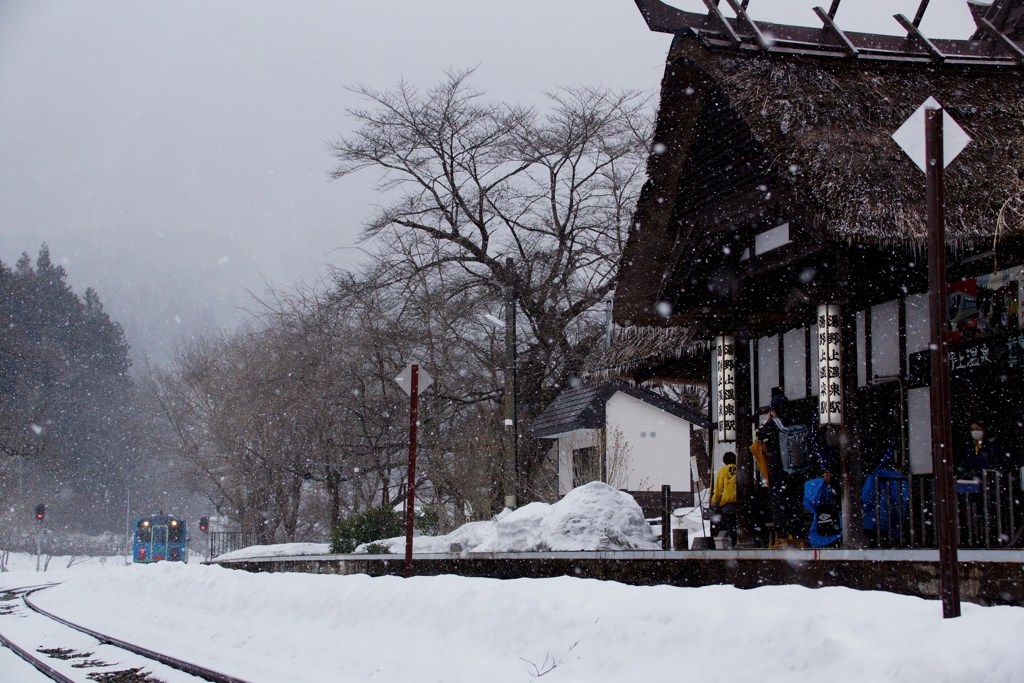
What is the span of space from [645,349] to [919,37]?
578cm

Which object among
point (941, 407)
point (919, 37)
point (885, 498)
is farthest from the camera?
point (919, 37)

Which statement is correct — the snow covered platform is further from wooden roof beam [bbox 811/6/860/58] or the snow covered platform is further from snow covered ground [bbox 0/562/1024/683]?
wooden roof beam [bbox 811/6/860/58]

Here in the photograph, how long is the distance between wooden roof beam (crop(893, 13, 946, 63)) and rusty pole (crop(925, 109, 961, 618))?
7.53m

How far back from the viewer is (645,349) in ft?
48.4

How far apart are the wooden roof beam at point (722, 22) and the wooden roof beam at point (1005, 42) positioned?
136 inches

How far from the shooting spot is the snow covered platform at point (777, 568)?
600cm

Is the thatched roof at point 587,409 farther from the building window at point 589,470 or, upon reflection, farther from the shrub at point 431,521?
the shrub at point 431,521

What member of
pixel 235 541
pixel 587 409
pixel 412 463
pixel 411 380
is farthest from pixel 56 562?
pixel 412 463

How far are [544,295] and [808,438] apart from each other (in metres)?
17.1

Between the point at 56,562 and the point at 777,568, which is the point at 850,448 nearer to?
the point at 777,568

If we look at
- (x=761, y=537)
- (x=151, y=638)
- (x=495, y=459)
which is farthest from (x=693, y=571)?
(x=495, y=459)

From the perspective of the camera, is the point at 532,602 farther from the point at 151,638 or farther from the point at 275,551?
the point at 275,551

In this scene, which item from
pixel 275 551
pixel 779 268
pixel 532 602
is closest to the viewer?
pixel 532 602

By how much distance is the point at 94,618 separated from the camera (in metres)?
15.6
